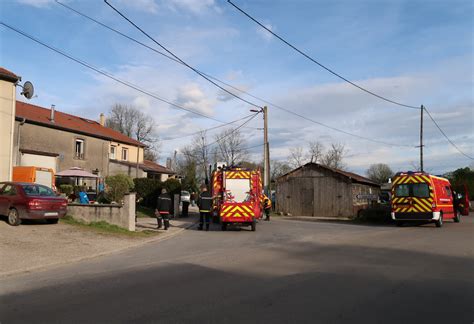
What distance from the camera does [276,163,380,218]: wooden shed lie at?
111 ft

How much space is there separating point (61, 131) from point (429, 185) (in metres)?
25.7

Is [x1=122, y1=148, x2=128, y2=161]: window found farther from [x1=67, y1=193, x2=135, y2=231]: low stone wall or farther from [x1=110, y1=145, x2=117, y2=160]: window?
[x1=67, y1=193, x2=135, y2=231]: low stone wall

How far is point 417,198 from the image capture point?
70.8 ft

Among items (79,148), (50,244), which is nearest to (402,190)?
(50,244)

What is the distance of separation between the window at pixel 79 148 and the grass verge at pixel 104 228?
58.1 feet

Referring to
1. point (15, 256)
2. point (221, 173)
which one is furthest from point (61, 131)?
point (15, 256)

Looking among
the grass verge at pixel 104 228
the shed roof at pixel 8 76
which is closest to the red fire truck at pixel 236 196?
the grass verge at pixel 104 228

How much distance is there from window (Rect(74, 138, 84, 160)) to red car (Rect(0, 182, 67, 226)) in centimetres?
1886

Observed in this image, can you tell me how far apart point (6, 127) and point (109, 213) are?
7.58m

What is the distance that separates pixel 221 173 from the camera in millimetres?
20391

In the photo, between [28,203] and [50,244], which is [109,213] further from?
[50,244]

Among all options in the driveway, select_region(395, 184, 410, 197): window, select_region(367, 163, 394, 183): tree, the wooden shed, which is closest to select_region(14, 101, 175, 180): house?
the driveway

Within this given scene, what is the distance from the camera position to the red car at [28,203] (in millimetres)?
14727

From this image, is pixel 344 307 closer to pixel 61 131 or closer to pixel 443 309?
pixel 443 309
